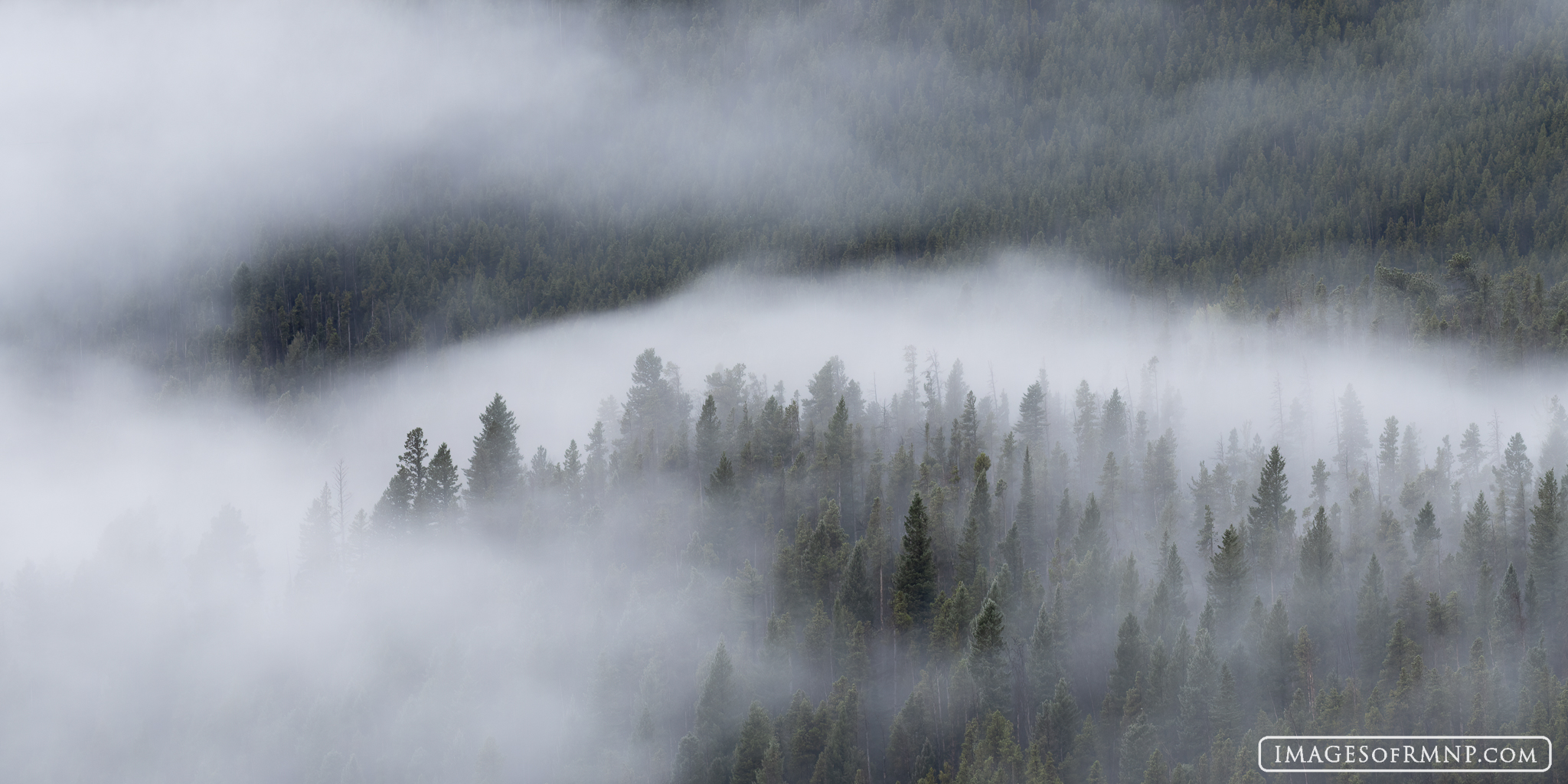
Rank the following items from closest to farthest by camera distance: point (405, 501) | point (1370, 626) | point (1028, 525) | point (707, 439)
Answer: point (1370, 626) → point (405, 501) → point (1028, 525) → point (707, 439)

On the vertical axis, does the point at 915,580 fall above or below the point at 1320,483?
below

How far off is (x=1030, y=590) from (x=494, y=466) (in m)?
73.6

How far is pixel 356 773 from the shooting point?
12494 centimetres

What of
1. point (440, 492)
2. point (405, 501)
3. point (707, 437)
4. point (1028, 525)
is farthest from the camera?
point (707, 437)

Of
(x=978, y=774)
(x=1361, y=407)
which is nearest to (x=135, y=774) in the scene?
(x=978, y=774)

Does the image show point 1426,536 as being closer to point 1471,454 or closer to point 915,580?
point 1471,454

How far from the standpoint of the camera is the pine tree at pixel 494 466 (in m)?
160

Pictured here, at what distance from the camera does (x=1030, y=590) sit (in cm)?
13675

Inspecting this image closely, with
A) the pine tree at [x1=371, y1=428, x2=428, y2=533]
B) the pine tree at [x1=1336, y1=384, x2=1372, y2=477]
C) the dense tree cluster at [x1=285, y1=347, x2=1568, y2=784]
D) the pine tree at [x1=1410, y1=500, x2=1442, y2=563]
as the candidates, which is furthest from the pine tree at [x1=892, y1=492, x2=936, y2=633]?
the pine tree at [x1=1336, y1=384, x2=1372, y2=477]

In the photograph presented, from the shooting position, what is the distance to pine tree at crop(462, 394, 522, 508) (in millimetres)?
160500

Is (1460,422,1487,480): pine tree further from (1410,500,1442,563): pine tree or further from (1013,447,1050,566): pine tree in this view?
(1013,447,1050,566): pine tree

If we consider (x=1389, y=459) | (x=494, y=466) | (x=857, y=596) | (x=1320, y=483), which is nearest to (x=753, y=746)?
(x=857, y=596)

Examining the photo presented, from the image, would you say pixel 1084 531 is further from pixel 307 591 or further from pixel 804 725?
pixel 307 591

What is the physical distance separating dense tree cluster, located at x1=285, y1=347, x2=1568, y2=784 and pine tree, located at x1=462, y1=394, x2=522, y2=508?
48 cm
